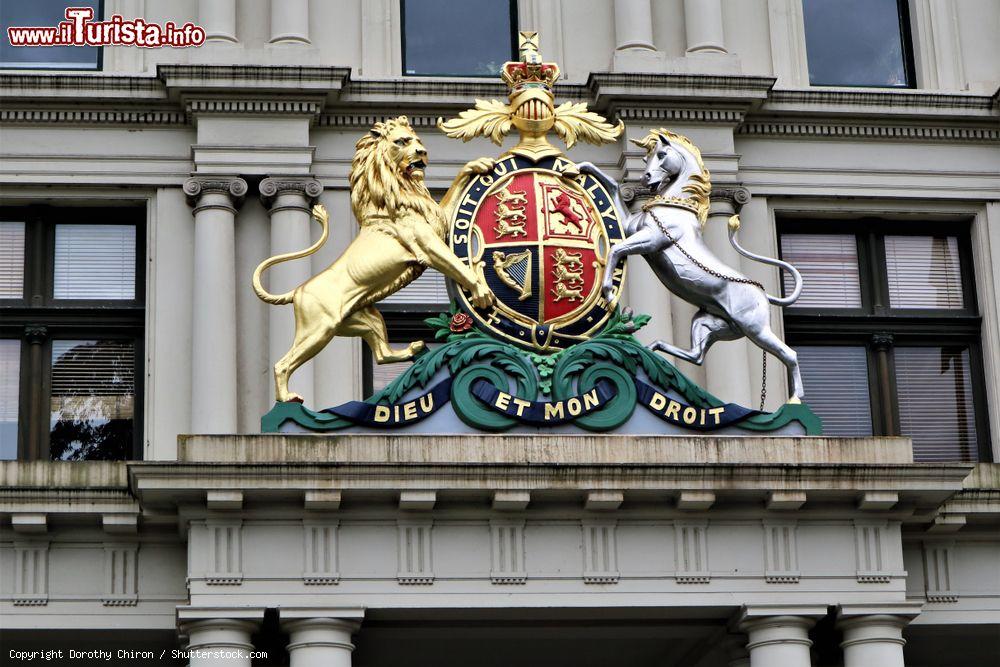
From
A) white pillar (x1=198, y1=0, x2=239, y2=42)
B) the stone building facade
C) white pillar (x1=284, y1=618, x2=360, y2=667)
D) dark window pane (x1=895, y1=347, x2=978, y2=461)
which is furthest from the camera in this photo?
dark window pane (x1=895, y1=347, x2=978, y2=461)

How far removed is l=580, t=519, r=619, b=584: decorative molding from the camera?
25.1 metres

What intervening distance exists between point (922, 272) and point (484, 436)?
→ 10344 millimetres

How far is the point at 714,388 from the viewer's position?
100 feet

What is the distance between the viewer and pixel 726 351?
101 feet

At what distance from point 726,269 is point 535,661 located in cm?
575

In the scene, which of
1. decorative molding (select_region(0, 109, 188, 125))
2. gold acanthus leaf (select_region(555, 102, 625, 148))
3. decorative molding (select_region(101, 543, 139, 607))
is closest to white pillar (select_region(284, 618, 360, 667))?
decorative molding (select_region(101, 543, 139, 607))

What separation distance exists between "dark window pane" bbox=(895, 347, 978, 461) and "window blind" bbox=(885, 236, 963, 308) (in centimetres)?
74

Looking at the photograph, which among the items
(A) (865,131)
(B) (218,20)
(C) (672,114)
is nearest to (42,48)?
(B) (218,20)

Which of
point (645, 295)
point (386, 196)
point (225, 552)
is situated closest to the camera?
point (225, 552)

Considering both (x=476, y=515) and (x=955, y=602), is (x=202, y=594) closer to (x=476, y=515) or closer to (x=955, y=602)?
(x=476, y=515)

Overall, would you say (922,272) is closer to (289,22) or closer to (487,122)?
(487,122)

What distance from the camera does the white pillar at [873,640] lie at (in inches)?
987

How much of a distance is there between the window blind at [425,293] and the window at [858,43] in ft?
21.6

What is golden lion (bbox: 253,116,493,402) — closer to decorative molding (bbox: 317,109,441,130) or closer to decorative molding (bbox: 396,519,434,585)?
decorative molding (bbox: 396,519,434,585)
